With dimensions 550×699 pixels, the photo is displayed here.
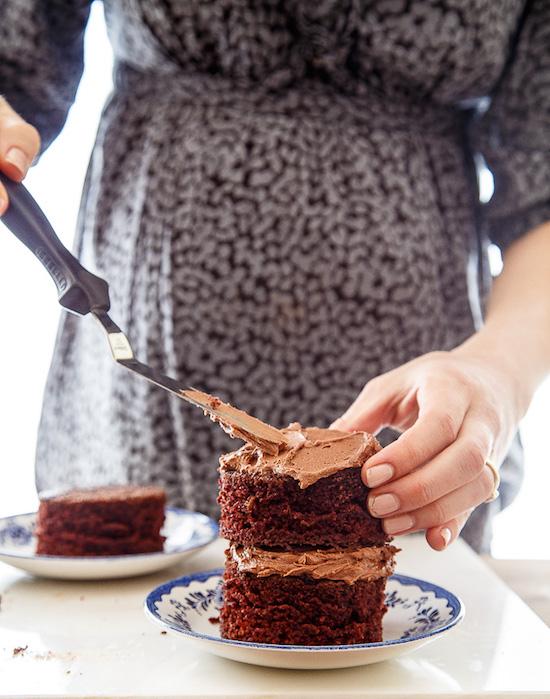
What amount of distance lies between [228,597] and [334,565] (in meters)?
0.13

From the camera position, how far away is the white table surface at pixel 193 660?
763 mm

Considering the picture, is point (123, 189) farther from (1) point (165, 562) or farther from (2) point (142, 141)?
(1) point (165, 562)

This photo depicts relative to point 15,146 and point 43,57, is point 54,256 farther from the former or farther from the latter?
point 43,57

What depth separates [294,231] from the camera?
1365mm

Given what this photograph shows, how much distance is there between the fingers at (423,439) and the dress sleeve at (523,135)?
0.56 metres

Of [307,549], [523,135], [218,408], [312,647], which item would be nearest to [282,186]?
[523,135]

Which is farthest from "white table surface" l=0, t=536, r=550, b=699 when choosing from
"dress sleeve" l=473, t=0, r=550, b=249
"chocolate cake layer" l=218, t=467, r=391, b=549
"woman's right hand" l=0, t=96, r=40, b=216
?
"dress sleeve" l=473, t=0, r=550, b=249

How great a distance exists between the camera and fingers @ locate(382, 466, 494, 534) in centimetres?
89

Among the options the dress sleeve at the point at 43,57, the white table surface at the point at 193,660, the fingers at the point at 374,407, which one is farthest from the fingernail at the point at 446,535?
the dress sleeve at the point at 43,57

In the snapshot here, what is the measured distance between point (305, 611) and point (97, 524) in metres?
0.48

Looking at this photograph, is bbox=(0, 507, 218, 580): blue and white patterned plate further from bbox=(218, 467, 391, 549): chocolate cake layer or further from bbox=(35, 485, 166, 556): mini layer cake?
bbox=(218, 467, 391, 549): chocolate cake layer

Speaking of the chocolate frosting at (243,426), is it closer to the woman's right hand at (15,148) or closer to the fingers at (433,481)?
Answer: the fingers at (433,481)

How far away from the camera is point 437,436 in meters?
0.91

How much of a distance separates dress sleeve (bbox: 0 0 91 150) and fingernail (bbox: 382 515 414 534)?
0.97 meters
